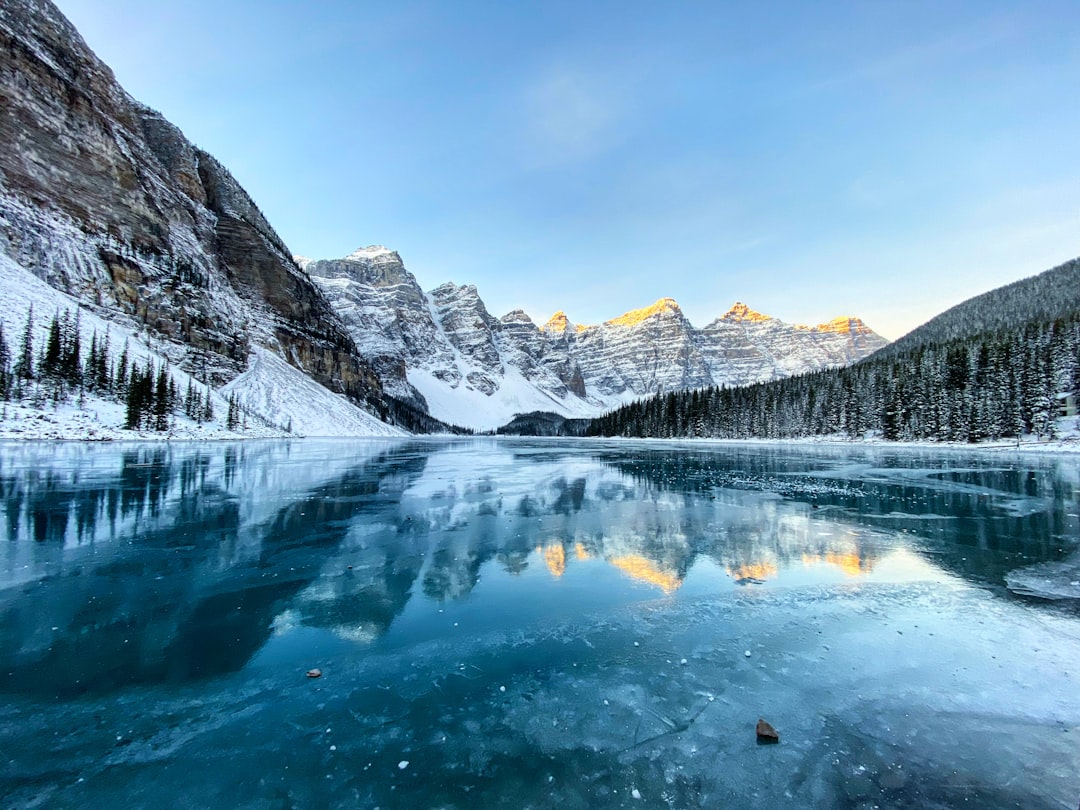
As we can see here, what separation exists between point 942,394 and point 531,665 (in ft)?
283

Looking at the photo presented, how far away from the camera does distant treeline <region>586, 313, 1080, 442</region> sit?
61.2 meters

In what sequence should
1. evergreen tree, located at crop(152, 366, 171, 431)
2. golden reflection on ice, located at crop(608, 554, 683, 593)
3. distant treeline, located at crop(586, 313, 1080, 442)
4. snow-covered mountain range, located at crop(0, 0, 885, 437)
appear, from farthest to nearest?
1. snow-covered mountain range, located at crop(0, 0, 885, 437)
2. distant treeline, located at crop(586, 313, 1080, 442)
3. evergreen tree, located at crop(152, 366, 171, 431)
4. golden reflection on ice, located at crop(608, 554, 683, 593)

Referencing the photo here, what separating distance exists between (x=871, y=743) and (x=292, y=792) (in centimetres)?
542

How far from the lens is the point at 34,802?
3.63m

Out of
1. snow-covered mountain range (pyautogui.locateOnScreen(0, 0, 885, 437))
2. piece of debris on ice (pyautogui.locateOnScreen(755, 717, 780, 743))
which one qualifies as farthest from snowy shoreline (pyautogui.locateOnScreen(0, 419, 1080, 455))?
piece of debris on ice (pyautogui.locateOnScreen(755, 717, 780, 743))

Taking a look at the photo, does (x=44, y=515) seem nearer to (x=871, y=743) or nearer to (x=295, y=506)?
(x=295, y=506)

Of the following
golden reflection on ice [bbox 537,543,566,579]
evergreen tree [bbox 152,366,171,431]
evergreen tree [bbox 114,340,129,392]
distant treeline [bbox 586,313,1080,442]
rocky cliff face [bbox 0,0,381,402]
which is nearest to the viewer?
golden reflection on ice [bbox 537,543,566,579]

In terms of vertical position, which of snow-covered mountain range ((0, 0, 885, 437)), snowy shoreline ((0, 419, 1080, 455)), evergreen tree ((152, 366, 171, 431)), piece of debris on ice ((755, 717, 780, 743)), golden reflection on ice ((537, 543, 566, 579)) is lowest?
golden reflection on ice ((537, 543, 566, 579))

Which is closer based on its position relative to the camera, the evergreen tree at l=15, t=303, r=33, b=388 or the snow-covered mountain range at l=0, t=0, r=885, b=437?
the evergreen tree at l=15, t=303, r=33, b=388

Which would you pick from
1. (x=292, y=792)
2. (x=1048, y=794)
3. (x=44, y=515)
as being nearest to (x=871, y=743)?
(x=1048, y=794)

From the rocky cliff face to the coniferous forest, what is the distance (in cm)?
10812

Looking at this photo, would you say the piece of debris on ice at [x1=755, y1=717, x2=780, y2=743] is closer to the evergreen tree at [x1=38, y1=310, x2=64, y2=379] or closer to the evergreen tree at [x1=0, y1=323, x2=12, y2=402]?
the evergreen tree at [x1=0, y1=323, x2=12, y2=402]

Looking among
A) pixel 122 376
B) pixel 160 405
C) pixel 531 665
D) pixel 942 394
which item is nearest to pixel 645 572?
pixel 531 665

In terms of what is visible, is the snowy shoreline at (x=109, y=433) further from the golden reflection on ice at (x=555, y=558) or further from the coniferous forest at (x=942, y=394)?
the golden reflection on ice at (x=555, y=558)
